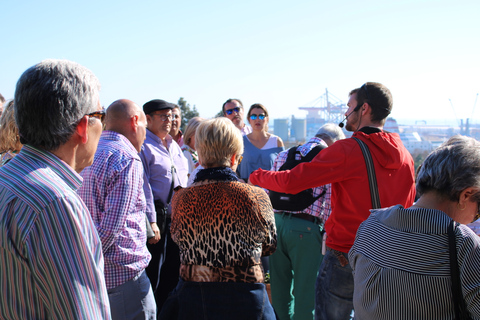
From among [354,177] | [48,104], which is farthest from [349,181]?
[48,104]

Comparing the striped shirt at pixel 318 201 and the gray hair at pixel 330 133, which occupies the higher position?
the gray hair at pixel 330 133

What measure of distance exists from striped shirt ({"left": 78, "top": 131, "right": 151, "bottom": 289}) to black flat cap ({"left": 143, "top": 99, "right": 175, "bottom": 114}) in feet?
6.19

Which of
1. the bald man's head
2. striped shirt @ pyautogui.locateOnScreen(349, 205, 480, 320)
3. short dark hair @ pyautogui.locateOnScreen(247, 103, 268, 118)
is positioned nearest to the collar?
striped shirt @ pyautogui.locateOnScreen(349, 205, 480, 320)

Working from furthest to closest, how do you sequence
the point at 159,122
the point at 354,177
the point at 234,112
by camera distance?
the point at 234,112
the point at 159,122
the point at 354,177

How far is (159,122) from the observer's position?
449cm

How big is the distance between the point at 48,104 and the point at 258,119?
14.6ft

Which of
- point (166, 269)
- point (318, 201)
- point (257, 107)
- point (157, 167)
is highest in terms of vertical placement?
point (257, 107)

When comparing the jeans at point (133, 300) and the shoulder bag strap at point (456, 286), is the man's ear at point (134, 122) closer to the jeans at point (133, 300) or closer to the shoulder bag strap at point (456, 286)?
the jeans at point (133, 300)

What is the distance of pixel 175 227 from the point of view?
239 cm

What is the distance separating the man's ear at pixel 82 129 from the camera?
134 centimetres

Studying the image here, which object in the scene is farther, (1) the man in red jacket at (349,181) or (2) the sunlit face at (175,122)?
(2) the sunlit face at (175,122)

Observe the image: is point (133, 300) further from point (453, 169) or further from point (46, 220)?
point (453, 169)

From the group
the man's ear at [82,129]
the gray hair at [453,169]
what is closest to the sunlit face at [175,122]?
the man's ear at [82,129]

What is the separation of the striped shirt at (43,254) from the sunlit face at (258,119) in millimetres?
4515
